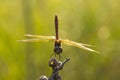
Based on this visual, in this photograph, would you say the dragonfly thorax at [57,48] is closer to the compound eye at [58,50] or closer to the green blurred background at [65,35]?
the compound eye at [58,50]

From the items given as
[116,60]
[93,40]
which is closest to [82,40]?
[93,40]

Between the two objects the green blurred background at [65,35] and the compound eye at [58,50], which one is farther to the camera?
the green blurred background at [65,35]

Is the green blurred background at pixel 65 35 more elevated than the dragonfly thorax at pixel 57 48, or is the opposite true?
the dragonfly thorax at pixel 57 48

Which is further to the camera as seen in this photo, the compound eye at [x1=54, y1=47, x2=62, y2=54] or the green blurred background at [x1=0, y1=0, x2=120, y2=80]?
the green blurred background at [x1=0, y1=0, x2=120, y2=80]

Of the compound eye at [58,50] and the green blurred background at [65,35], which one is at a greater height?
the compound eye at [58,50]

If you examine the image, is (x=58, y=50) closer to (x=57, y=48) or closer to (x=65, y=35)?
(x=57, y=48)

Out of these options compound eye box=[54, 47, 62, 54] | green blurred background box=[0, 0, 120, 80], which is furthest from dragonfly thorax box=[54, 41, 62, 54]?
green blurred background box=[0, 0, 120, 80]

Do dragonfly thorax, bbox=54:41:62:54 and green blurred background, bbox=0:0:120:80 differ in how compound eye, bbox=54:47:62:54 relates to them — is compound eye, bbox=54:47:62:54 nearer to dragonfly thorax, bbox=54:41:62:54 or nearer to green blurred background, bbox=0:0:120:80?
dragonfly thorax, bbox=54:41:62:54

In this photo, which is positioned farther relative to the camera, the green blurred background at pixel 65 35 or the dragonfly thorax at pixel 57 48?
the green blurred background at pixel 65 35

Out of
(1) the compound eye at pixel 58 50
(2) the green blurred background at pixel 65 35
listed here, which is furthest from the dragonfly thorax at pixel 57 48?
(2) the green blurred background at pixel 65 35
